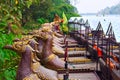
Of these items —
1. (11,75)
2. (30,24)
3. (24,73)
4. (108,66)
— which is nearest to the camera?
(24,73)

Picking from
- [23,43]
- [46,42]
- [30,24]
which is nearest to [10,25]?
[46,42]

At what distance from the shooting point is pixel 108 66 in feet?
24.8

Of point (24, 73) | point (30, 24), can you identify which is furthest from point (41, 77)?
point (30, 24)

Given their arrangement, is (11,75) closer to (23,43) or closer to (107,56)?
(23,43)

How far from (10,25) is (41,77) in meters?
3.22

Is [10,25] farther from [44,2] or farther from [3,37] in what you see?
[44,2]

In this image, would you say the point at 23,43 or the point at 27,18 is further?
the point at 27,18

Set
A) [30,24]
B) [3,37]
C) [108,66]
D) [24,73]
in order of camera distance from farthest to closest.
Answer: [30,24] → [108,66] → [3,37] → [24,73]

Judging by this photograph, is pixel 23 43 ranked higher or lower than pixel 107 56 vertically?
higher

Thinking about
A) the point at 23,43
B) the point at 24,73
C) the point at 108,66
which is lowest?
the point at 108,66

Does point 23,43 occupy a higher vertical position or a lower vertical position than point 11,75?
higher

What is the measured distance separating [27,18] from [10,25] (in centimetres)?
1210

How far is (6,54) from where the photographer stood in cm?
695

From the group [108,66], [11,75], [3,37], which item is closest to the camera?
[11,75]
